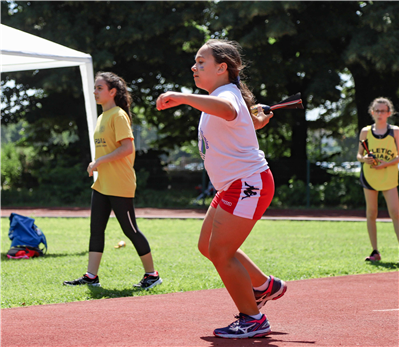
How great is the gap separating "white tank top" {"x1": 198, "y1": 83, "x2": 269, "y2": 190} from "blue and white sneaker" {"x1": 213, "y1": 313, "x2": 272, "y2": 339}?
0.94m

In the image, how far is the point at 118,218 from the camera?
18.6 feet

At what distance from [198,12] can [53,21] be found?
18.8 ft

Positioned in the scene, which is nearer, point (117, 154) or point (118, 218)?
point (117, 154)

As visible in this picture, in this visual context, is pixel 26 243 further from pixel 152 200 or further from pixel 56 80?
pixel 56 80

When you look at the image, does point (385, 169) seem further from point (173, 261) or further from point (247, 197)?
point (247, 197)

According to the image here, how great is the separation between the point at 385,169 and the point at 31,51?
203 inches

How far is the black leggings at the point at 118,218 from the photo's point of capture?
222 inches

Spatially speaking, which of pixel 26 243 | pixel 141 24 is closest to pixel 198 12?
pixel 141 24

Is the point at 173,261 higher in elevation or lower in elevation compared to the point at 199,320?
lower

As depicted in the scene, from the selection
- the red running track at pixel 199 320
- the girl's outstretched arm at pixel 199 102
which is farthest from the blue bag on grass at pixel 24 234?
the girl's outstretched arm at pixel 199 102

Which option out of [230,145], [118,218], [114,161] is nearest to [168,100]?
[230,145]

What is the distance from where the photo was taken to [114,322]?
13.6 feet

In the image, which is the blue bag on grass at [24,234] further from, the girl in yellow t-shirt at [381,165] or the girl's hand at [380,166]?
the girl's hand at [380,166]

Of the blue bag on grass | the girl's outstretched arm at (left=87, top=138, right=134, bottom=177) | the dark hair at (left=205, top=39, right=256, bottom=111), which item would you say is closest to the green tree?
the blue bag on grass
